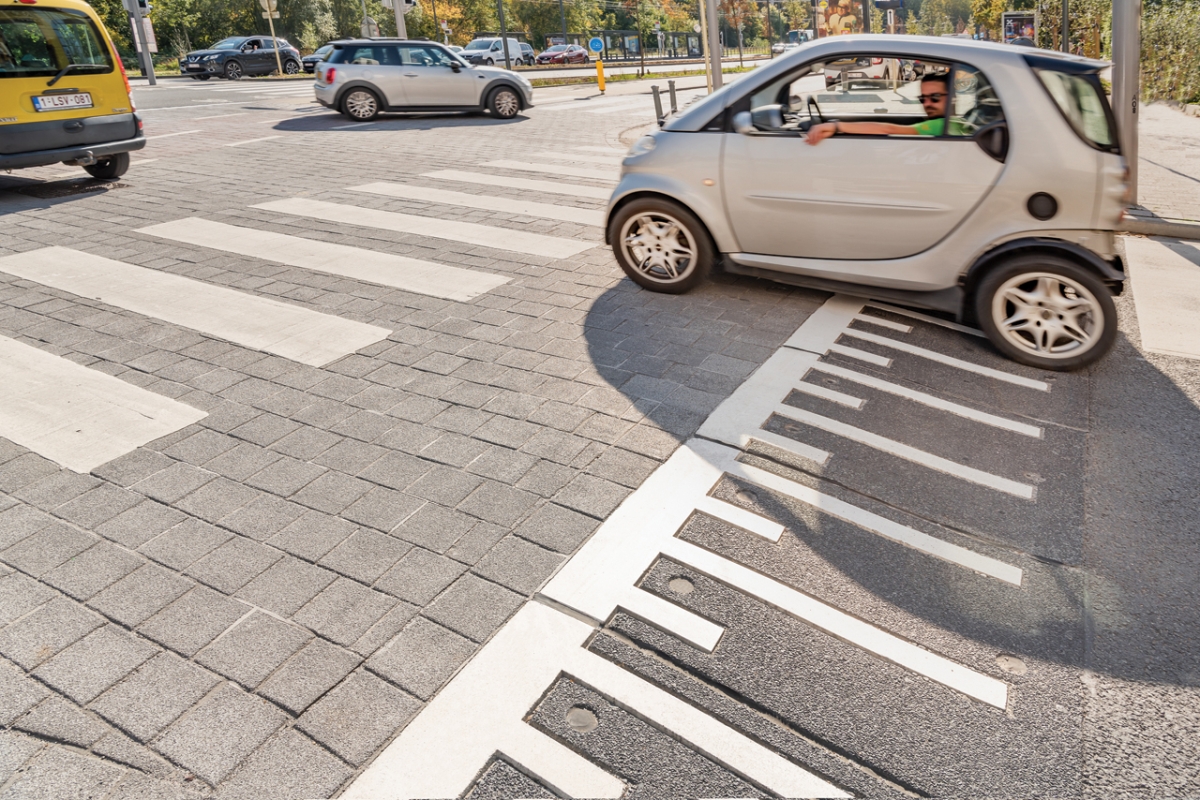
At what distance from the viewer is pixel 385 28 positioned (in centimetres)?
6359

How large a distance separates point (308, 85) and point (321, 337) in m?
26.9

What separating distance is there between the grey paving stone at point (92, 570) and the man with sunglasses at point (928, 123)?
435cm

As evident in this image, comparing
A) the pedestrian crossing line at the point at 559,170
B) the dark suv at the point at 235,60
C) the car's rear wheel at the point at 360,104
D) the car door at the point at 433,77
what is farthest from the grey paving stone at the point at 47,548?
the dark suv at the point at 235,60

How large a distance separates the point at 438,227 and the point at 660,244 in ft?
9.45

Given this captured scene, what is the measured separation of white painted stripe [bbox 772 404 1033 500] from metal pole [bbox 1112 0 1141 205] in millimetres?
5723

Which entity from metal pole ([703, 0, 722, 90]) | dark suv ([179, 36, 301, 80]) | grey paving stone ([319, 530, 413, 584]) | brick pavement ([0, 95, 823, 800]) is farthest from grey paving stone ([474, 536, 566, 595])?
dark suv ([179, 36, 301, 80])

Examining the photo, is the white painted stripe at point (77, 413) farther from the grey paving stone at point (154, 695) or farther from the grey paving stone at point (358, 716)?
the grey paving stone at point (358, 716)

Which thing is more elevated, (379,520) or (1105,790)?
(379,520)

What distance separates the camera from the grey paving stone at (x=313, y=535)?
133 inches

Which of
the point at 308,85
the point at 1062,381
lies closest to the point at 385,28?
the point at 308,85

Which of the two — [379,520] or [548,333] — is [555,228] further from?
[379,520]

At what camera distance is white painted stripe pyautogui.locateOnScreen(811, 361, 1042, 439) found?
434 centimetres

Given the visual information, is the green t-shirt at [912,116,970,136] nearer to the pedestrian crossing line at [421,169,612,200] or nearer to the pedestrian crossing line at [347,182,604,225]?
the pedestrian crossing line at [347,182,604,225]

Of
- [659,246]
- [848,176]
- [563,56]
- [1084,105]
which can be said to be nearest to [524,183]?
[659,246]
